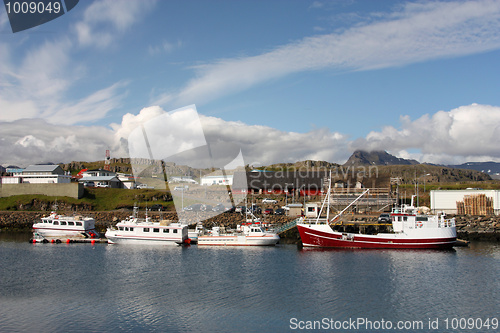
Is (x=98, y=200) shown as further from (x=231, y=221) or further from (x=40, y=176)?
(x=231, y=221)

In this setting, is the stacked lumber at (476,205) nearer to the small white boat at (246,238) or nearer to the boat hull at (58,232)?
the small white boat at (246,238)

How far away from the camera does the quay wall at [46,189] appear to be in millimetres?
65438

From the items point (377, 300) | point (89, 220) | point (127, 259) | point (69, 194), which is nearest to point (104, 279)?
point (127, 259)

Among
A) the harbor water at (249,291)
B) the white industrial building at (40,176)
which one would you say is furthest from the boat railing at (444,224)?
the white industrial building at (40,176)

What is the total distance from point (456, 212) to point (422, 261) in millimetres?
27667

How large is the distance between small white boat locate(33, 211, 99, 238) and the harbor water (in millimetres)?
9567

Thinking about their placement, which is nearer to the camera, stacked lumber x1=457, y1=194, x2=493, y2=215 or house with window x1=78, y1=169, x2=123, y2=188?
stacked lumber x1=457, y1=194, x2=493, y2=215

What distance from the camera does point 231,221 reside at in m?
54.9

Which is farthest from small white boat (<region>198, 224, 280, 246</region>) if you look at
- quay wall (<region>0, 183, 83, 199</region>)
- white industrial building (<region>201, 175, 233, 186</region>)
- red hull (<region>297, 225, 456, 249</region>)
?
white industrial building (<region>201, 175, 233, 186</region>)

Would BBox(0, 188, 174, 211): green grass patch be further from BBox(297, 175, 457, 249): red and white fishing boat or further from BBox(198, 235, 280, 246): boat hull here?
BBox(297, 175, 457, 249): red and white fishing boat

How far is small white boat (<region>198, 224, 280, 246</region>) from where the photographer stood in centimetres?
4188

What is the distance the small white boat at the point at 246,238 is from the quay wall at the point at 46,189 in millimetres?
32853

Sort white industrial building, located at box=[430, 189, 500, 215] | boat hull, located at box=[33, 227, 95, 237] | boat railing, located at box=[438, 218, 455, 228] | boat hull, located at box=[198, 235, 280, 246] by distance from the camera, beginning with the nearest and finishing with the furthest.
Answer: boat railing, located at box=[438, 218, 455, 228] < boat hull, located at box=[198, 235, 280, 246] < boat hull, located at box=[33, 227, 95, 237] < white industrial building, located at box=[430, 189, 500, 215]

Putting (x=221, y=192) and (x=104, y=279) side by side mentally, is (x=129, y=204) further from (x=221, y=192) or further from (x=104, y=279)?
(x=104, y=279)
